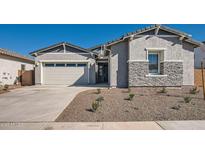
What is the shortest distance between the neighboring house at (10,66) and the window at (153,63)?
13354 millimetres

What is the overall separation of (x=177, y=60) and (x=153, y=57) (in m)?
1.82

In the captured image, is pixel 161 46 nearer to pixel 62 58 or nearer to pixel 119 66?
pixel 119 66

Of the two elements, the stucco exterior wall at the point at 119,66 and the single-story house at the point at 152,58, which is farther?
the stucco exterior wall at the point at 119,66

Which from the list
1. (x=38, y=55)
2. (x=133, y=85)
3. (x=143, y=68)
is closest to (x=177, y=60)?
(x=143, y=68)

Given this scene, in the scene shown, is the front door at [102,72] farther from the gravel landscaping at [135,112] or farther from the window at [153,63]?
the gravel landscaping at [135,112]

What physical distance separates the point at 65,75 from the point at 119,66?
6948 mm

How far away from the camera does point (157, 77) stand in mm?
13695

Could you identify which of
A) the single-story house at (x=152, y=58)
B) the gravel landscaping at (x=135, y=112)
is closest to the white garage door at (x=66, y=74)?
the single-story house at (x=152, y=58)

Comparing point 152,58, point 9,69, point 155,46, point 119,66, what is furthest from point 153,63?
point 9,69

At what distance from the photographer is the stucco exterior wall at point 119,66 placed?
47.0 ft

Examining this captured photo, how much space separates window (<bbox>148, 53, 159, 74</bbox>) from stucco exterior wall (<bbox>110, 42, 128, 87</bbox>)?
191cm

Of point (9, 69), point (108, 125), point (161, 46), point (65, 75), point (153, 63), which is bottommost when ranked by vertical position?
point (108, 125)

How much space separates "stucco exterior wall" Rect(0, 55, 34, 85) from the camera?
17.1 m

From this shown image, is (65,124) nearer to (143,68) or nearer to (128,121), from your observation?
(128,121)
